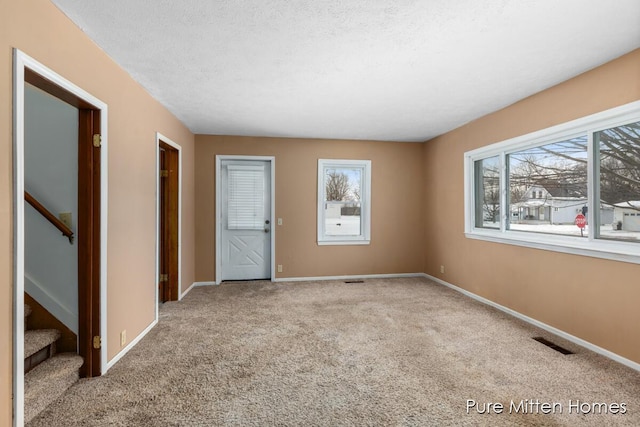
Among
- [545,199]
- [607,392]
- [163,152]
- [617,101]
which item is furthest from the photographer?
[163,152]

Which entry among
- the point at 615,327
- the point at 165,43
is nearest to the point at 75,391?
the point at 165,43

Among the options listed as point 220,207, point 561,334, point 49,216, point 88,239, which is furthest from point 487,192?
point 49,216

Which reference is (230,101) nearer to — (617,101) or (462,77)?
(462,77)

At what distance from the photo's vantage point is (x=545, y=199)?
3549 mm

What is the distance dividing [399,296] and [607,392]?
2506 mm

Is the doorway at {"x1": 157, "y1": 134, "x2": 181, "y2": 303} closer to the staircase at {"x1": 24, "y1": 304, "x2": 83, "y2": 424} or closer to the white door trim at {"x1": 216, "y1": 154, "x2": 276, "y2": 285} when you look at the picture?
the white door trim at {"x1": 216, "y1": 154, "x2": 276, "y2": 285}

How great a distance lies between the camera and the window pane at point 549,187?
10.3 ft

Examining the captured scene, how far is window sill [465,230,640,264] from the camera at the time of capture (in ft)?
8.42

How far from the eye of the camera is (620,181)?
271cm

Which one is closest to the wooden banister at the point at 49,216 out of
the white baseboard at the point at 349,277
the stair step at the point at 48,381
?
the stair step at the point at 48,381

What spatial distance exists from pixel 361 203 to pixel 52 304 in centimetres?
449

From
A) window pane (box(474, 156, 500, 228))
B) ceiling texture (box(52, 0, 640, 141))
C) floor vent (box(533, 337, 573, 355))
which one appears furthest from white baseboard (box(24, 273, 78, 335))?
window pane (box(474, 156, 500, 228))

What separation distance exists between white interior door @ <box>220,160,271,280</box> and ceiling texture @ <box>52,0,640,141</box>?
1.62 meters

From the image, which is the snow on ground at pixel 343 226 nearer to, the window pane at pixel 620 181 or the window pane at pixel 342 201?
the window pane at pixel 342 201
